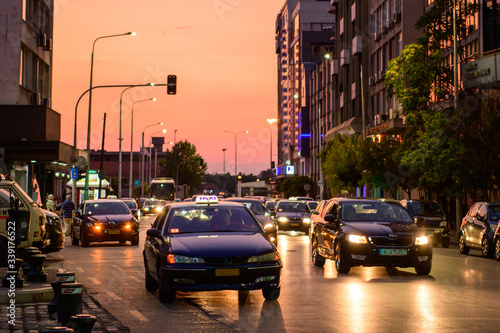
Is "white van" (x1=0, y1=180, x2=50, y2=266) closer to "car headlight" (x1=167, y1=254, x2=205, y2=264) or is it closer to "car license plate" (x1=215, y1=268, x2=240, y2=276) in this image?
"car headlight" (x1=167, y1=254, x2=205, y2=264)

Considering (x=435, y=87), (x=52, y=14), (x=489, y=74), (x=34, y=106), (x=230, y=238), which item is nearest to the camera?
(x=230, y=238)

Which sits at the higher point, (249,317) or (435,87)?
(435,87)

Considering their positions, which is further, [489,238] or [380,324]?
[489,238]

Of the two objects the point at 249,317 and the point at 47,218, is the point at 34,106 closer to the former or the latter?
the point at 47,218

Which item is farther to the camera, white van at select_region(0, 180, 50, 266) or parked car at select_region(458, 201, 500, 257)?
parked car at select_region(458, 201, 500, 257)

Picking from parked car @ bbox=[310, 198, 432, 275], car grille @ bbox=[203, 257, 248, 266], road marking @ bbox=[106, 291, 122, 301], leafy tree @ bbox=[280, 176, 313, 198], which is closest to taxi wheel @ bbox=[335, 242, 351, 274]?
parked car @ bbox=[310, 198, 432, 275]

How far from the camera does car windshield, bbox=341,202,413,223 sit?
19141 mm

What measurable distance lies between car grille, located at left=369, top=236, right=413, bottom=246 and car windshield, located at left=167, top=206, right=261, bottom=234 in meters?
4.26

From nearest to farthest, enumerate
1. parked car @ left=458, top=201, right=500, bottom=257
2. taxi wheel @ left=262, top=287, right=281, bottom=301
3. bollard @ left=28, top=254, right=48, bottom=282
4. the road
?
1. the road
2. taxi wheel @ left=262, top=287, right=281, bottom=301
3. bollard @ left=28, top=254, right=48, bottom=282
4. parked car @ left=458, top=201, right=500, bottom=257

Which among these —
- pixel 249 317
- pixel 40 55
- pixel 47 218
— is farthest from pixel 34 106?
pixel 249 317

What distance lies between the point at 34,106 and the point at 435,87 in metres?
20.1

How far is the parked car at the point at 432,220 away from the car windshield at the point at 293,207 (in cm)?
923

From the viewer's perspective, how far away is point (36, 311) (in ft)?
39.0

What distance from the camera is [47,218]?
2184 centimetres
